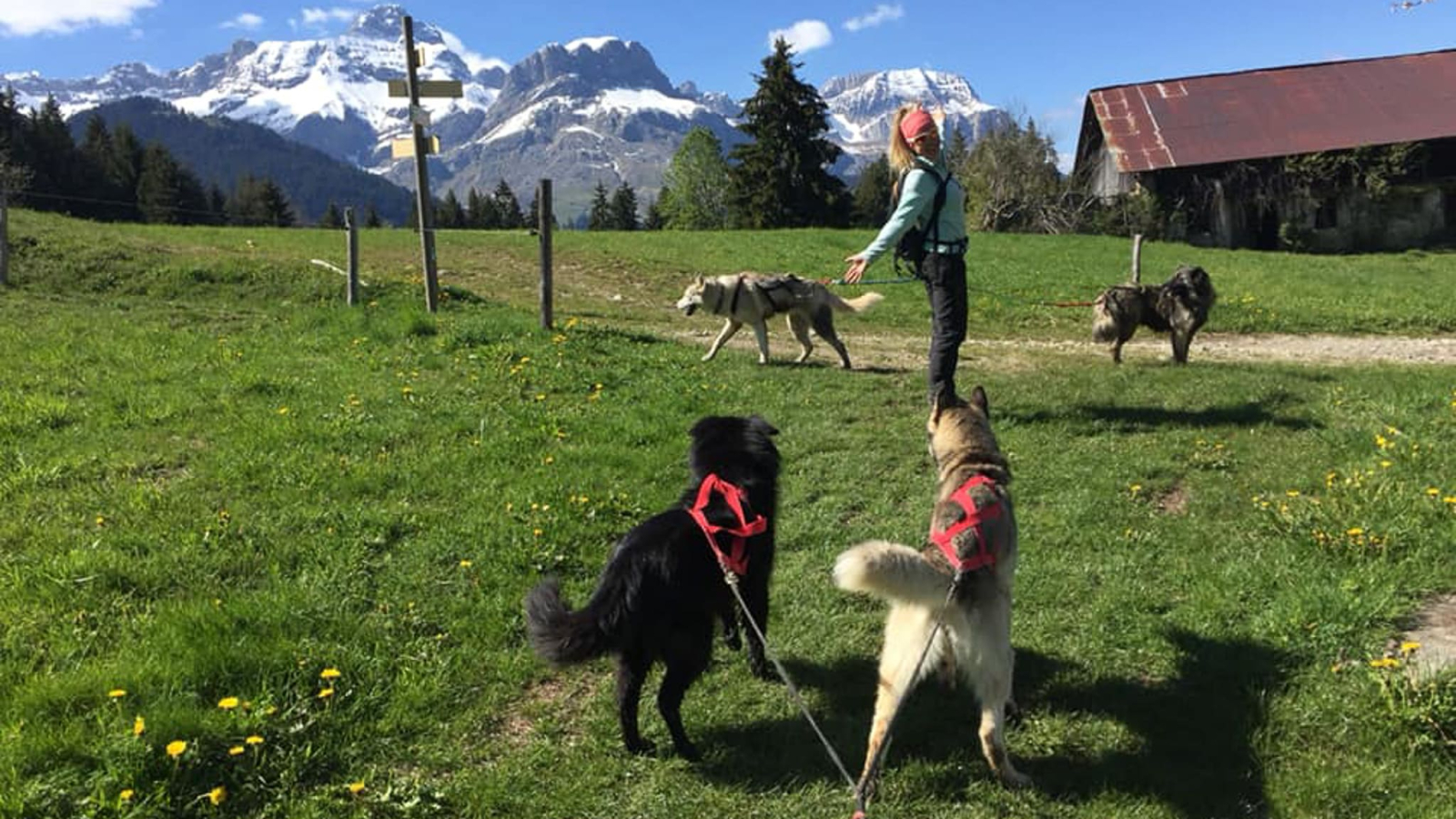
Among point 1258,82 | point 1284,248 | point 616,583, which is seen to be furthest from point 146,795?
point 1258,82

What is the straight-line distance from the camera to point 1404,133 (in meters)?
37.6

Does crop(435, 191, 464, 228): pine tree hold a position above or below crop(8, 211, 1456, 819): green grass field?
above

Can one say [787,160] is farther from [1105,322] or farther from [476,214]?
[476,214]

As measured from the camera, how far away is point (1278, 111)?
131ft

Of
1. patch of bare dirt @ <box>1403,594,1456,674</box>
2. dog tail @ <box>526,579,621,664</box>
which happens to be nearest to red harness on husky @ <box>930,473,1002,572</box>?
dog tail @ <box>526,579,621,664</box>

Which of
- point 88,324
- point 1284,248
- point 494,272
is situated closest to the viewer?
point 88,324

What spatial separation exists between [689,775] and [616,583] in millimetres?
1015

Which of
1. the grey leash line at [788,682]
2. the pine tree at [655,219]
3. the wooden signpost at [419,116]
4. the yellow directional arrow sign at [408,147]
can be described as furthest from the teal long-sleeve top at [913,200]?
the pine tree at [655,219]

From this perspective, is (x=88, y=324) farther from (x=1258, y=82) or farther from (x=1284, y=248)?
(x=1258, y=82)

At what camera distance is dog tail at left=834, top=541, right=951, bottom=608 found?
3.18 metres

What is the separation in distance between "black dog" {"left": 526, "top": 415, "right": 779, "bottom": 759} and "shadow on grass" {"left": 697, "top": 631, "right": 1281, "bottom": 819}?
51 cm

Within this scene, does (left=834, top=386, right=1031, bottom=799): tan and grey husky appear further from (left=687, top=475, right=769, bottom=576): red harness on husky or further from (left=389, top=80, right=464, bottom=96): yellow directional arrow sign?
(left=389, top=80, right=464, bottom=96): yellow directional arrow sign

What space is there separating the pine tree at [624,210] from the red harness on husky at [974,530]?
85.6 m

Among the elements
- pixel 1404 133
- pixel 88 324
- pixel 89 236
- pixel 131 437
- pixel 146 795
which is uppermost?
pixel 1404 133
